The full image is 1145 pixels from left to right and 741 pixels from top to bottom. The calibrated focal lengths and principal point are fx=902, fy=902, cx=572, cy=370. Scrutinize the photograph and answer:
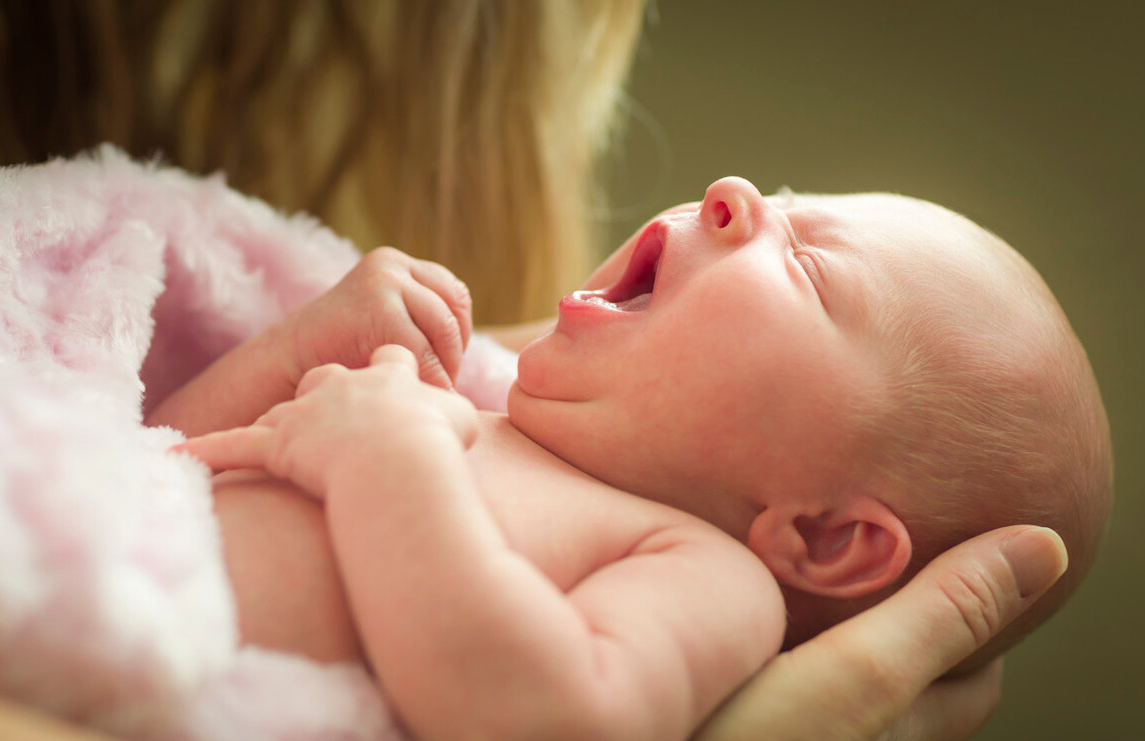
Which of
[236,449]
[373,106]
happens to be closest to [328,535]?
[236,449]

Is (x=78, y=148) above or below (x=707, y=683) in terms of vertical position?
above

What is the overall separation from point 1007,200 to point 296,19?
121 cm

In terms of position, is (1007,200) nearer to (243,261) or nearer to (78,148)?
(243,261)

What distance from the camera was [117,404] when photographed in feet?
2.41

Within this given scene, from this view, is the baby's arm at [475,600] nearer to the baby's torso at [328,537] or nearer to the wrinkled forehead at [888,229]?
the baby's torso at [328,537]

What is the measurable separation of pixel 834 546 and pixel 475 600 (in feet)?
1.27

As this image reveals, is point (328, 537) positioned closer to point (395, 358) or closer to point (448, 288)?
point (395, 358)

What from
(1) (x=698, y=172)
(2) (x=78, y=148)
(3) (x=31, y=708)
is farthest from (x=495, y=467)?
(1) (x=698, y=172)

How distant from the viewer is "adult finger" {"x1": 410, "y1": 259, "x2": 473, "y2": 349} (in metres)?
0.94

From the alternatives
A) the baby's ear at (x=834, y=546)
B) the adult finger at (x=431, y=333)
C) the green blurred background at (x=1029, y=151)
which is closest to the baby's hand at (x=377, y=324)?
the adult finger at (x=431, y=333)

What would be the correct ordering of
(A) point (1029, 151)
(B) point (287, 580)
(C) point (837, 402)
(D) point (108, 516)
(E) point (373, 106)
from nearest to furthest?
(D) point (108, 516), (B) point (287, 580), (C) point (837, 402), (E) point (373, 106), (A) point (1029, 151)

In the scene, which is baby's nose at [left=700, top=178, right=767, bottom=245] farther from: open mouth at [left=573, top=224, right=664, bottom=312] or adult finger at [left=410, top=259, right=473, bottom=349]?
adult finger at [left=410, top=259, right=473, bottom=349]

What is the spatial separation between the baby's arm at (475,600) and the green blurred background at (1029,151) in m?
1.14

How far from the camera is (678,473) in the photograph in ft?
2.66
